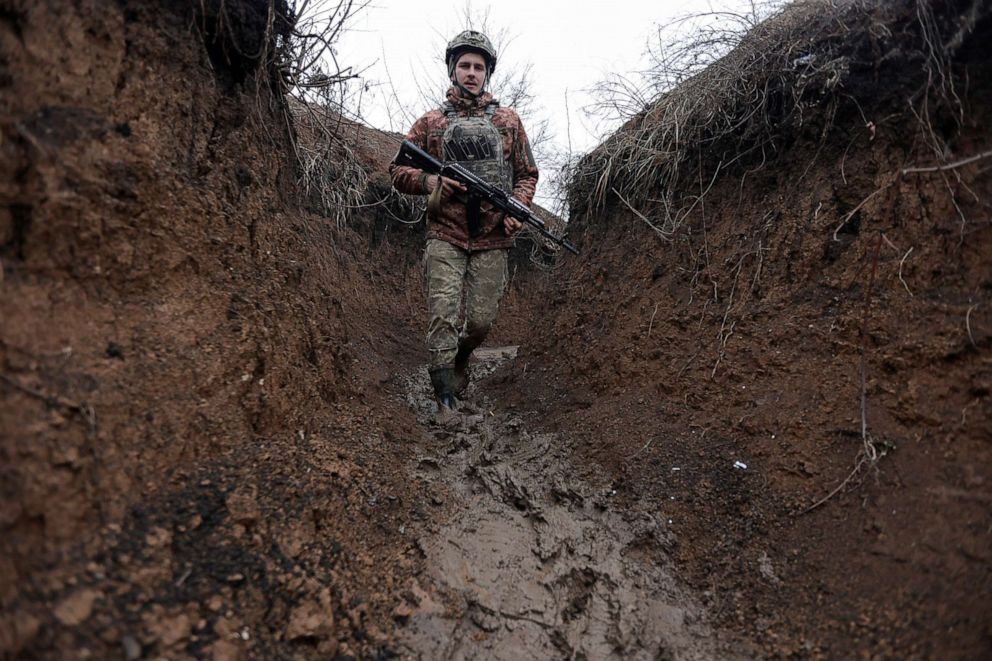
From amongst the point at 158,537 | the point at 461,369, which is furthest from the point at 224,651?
the point at 461,369

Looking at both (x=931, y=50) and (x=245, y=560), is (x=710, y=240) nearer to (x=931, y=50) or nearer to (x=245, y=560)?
(x=931, y=50)

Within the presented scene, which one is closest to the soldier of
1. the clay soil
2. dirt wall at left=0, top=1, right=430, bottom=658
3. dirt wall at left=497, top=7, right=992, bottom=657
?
the clay soil

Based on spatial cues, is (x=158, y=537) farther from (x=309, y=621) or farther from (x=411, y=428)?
(x=411, y=428)

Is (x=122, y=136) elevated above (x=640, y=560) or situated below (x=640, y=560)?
above

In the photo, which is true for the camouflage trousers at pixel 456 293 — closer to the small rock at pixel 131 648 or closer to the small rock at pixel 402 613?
the small rock at pixel 402 613

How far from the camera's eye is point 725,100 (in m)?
3.17

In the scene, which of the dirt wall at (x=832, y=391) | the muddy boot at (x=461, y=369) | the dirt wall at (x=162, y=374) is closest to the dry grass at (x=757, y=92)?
the dirt wall at (x=832, y=391)

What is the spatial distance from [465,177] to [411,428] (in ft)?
5.32

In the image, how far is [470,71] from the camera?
396 cm

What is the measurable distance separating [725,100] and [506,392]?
7.48 ft

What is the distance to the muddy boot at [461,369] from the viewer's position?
13.7ft

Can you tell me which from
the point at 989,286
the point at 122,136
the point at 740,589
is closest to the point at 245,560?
the point at 122,136

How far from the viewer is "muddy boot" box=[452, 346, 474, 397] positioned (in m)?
4.18

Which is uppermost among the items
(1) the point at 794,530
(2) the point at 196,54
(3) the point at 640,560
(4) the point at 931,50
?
(4) the point at 931,50
